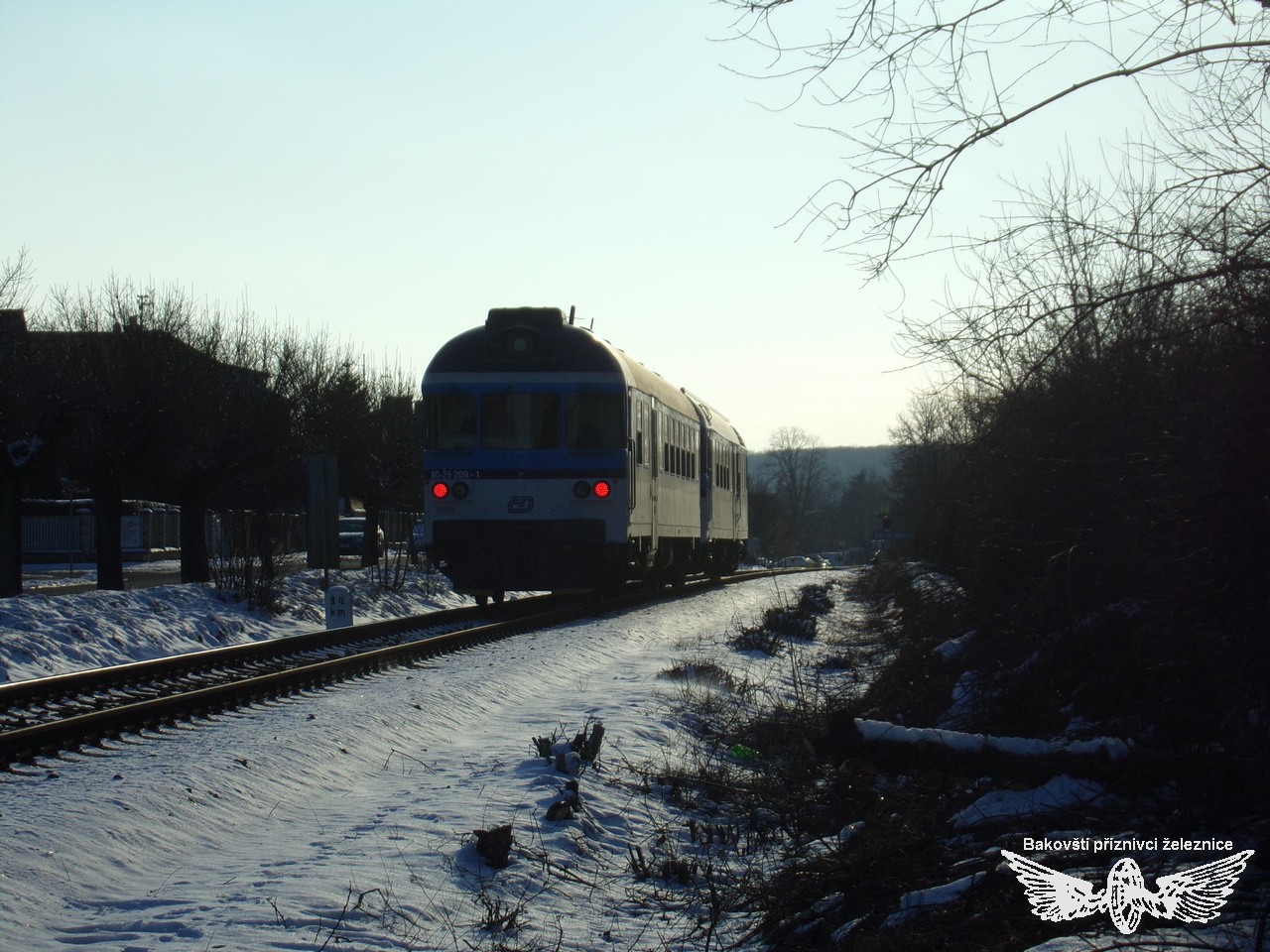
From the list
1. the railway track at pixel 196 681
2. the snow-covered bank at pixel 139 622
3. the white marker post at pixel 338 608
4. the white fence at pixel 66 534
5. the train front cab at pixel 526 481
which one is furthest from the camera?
the white fence at pixel 66 534

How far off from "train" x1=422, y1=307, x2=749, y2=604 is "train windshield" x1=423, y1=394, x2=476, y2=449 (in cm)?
1

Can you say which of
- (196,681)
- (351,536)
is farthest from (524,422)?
(351,536)

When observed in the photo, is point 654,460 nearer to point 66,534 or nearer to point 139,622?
point 139,622

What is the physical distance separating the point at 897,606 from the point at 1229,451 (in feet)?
49.0

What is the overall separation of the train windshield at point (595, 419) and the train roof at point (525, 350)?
37cm

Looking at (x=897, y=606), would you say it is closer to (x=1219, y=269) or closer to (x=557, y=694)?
(x=557, y=694)

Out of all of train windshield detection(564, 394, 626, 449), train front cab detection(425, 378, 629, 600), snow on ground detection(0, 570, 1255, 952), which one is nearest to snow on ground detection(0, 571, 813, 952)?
snow on ground detection(0, 570, 1255, 952)

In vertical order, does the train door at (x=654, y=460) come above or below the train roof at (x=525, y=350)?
below

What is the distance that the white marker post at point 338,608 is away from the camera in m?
15.3

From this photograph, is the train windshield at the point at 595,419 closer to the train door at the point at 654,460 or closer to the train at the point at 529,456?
the train at the point at 529,456

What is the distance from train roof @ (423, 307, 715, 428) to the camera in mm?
16250

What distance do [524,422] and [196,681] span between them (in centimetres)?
656

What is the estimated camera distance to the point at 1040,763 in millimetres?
5449

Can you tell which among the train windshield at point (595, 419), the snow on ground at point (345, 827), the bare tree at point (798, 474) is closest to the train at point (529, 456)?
the train windshield at point (595, 419)
